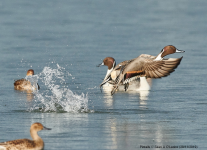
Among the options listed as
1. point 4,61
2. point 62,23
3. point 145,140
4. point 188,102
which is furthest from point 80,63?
point 62,23

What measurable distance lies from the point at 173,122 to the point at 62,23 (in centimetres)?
2043

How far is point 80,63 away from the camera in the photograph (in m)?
18.5

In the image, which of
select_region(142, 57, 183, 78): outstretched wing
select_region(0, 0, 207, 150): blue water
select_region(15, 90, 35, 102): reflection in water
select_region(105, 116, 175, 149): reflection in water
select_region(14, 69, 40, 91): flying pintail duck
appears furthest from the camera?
select_region(14, 69, 40, 91): flying pintail duck

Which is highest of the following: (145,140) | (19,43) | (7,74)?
(19,43)

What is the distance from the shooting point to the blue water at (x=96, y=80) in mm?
9523

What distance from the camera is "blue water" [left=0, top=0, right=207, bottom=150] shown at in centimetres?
952

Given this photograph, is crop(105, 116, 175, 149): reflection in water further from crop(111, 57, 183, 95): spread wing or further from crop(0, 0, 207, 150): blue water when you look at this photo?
crop(111, 57, 183, 95): spread wing

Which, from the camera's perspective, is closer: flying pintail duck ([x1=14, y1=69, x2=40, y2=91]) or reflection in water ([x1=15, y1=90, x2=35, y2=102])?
reflection in water ([x1=15, y1=90, x2=35, y2=102])

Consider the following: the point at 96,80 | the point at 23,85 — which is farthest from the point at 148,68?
the point at 96,80

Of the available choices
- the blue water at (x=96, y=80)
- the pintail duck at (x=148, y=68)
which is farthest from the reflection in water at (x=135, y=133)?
the pintail duck at (x=148, y=68)

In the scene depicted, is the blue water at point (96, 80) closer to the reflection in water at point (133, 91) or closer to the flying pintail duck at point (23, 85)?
the reflection in water at point (133, 91)

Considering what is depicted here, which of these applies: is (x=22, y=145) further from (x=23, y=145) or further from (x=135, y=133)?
(x=135, y=133)

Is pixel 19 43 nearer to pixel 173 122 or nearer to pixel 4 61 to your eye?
pixel 4 61

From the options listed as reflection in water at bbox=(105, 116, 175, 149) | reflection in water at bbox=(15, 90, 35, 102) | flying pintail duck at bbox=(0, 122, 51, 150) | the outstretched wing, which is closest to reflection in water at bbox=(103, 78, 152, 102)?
reflection in water at bbox=(15, 90, 35, 102)
